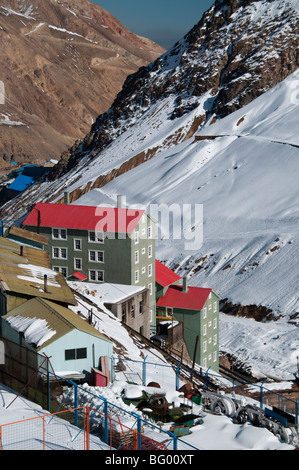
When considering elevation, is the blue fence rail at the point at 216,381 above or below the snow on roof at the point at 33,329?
below

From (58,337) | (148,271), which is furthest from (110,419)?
(148,271)

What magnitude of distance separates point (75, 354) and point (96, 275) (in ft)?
88.2

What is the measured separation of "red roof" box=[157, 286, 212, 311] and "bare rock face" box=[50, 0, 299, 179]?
228 feet

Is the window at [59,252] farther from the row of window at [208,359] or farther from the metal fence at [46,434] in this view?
the metal fence at [46,434]

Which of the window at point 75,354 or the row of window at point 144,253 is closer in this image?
the window at point 75,354

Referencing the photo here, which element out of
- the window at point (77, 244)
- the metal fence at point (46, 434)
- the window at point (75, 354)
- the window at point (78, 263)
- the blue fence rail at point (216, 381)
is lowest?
the blue fence rail at point (216, 381)

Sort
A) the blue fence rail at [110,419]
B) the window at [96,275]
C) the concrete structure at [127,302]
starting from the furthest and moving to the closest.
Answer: the window at [96,275]
the concrete structure at [127,302]
the blue fence rail at [110,419]

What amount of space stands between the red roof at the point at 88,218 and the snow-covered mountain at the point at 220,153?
59.6ft

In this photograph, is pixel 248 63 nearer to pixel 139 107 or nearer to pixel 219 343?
pixel 139 107

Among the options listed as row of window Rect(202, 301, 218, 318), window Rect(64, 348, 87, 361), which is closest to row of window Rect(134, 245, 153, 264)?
row of window Rect(202, 301, 218, 318)

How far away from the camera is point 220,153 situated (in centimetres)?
9925

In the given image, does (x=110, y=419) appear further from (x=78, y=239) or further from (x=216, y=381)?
(x=78, y=239)

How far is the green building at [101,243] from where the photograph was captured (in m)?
50.5

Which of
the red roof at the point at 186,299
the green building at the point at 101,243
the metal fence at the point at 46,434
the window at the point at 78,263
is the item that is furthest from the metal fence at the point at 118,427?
the window at the point at 78,263
